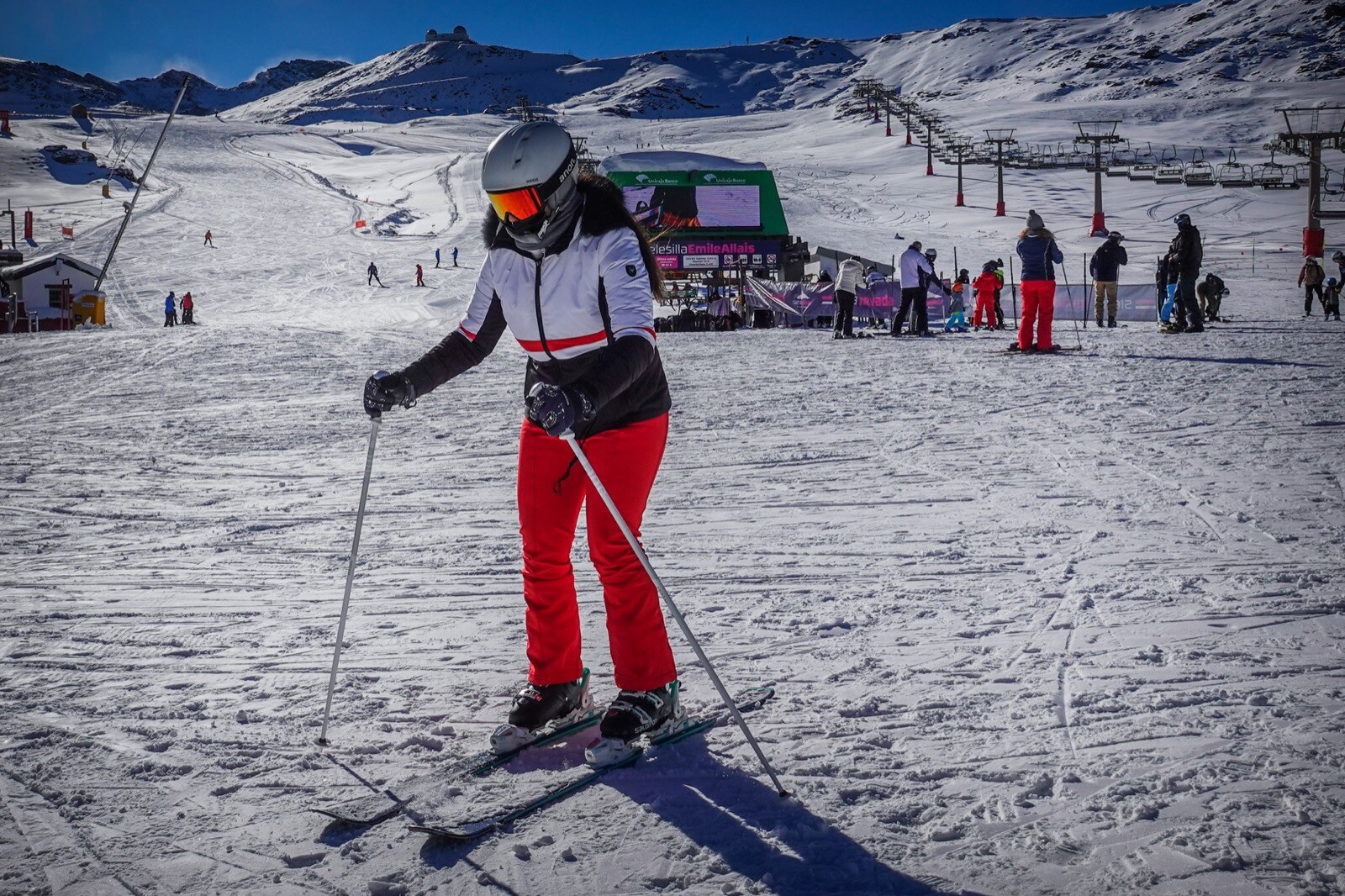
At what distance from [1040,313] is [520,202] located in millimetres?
10741

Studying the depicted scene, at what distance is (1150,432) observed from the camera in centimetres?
663

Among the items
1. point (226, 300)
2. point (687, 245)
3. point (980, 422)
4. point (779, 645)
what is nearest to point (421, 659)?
point (779, 645)

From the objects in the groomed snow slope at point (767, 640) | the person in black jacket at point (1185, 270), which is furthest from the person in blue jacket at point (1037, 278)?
the person in black jacket at point (1185, 270)

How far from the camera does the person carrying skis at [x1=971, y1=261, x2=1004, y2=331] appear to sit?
17.3 metres

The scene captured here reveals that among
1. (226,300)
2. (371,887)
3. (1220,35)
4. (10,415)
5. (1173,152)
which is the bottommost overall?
(371,887)

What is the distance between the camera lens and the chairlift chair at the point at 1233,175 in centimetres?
4419

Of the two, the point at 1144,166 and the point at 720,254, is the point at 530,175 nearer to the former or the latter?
the point at 720,254

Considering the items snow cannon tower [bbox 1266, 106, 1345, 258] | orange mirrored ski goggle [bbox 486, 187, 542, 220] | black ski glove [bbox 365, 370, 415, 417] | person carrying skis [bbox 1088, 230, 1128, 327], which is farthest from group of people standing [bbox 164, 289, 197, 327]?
snow cannon tower [bbox 1266, 106, 1345, 258]

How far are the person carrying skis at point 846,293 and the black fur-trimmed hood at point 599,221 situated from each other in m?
13.2

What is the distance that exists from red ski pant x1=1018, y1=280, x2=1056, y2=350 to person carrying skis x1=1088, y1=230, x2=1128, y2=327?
296cm

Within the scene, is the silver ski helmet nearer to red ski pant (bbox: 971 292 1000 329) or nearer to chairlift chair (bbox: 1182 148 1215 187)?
red ski pant (bbox: 971 292 1000 329)

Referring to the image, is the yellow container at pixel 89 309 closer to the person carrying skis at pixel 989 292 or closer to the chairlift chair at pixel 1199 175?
the person carrying skis at pixel 989 292

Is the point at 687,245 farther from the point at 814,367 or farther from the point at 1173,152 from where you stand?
the point at 1173,152

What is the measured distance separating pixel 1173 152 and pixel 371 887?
2380 inches
